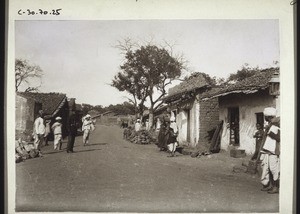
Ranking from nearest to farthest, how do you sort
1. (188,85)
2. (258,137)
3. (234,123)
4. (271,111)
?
1. (271,111)
2. (258,137)
3. (188,85)
4. (234,123)

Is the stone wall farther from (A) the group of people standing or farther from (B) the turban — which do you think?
(A) the group of people standing

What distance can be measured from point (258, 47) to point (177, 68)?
91cm

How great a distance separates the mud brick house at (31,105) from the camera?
421 cm

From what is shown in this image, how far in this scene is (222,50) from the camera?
4.23m

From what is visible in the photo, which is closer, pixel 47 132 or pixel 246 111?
pixel 47 132

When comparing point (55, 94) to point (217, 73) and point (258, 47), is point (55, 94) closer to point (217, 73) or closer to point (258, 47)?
point (217, 73)

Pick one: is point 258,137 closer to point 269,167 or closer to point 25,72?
point 269,167

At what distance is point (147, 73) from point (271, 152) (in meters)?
1.61

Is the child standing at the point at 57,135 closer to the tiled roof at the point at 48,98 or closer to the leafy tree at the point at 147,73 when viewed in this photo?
the tiled roof at the point at 48,98

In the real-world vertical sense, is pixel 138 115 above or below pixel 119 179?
above

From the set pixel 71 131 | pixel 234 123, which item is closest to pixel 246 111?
pixel 234 123

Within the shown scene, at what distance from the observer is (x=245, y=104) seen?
447cm

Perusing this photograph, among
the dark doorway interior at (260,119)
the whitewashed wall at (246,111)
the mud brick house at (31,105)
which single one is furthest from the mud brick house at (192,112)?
the mud brick house at (31,105)

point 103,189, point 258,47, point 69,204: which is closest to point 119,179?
point 103,189
